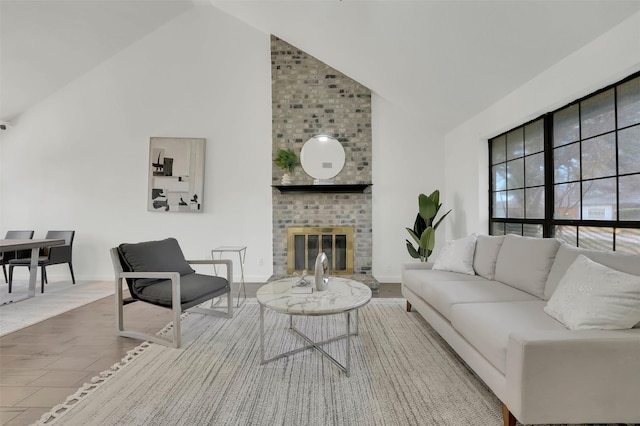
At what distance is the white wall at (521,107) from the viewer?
188 centimetres

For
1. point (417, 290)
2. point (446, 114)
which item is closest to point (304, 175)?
point (446, 114)

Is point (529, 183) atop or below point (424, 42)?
below

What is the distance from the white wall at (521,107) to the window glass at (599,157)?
0.38 metres

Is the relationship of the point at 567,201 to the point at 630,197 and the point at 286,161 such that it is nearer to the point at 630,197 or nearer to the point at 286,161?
the point at 630,197

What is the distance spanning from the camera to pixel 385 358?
2.13 metres

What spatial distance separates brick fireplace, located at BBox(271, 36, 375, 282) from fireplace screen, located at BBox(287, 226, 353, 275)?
83 millimetres

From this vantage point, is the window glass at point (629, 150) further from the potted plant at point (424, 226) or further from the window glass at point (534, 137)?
the potted plant at point (424, 226)

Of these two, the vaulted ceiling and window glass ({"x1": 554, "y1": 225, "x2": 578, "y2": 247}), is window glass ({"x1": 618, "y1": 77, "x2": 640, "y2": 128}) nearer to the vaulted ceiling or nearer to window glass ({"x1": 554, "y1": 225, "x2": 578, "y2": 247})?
the vaulted ceiling

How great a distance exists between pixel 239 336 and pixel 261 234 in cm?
223

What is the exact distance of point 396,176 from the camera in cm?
462

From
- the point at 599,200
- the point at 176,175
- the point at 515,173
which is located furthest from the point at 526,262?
the point at 176,175

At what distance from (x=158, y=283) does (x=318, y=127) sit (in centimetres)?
312

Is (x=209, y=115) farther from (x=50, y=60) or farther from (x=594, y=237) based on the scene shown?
(x=594, y=237)

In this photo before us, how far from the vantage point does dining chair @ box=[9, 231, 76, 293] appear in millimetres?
3795
